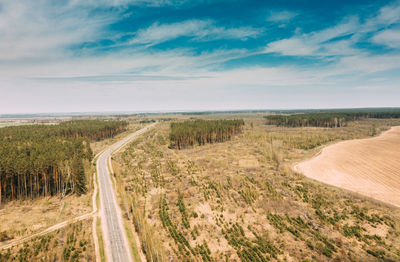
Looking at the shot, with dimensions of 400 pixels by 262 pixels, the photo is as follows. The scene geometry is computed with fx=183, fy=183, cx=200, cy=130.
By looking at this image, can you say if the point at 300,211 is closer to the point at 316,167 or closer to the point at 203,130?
the point at 316,167

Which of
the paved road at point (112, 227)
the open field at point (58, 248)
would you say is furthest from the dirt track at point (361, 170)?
the open field at point (58, 248)

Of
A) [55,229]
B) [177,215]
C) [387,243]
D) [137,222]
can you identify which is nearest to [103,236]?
[137,222]

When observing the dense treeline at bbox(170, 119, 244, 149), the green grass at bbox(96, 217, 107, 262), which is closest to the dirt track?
the green grass at bbox(96, 217, 107, 262)

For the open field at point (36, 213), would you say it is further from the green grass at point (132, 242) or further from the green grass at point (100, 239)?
the green grass at point (132, 242)

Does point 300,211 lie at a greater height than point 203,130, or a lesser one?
lesser

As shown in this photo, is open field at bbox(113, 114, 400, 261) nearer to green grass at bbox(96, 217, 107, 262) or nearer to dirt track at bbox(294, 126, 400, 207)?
green grass at bbox(96, 217, 107, 262)

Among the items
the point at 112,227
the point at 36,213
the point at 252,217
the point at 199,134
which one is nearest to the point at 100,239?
the point at 112,227
